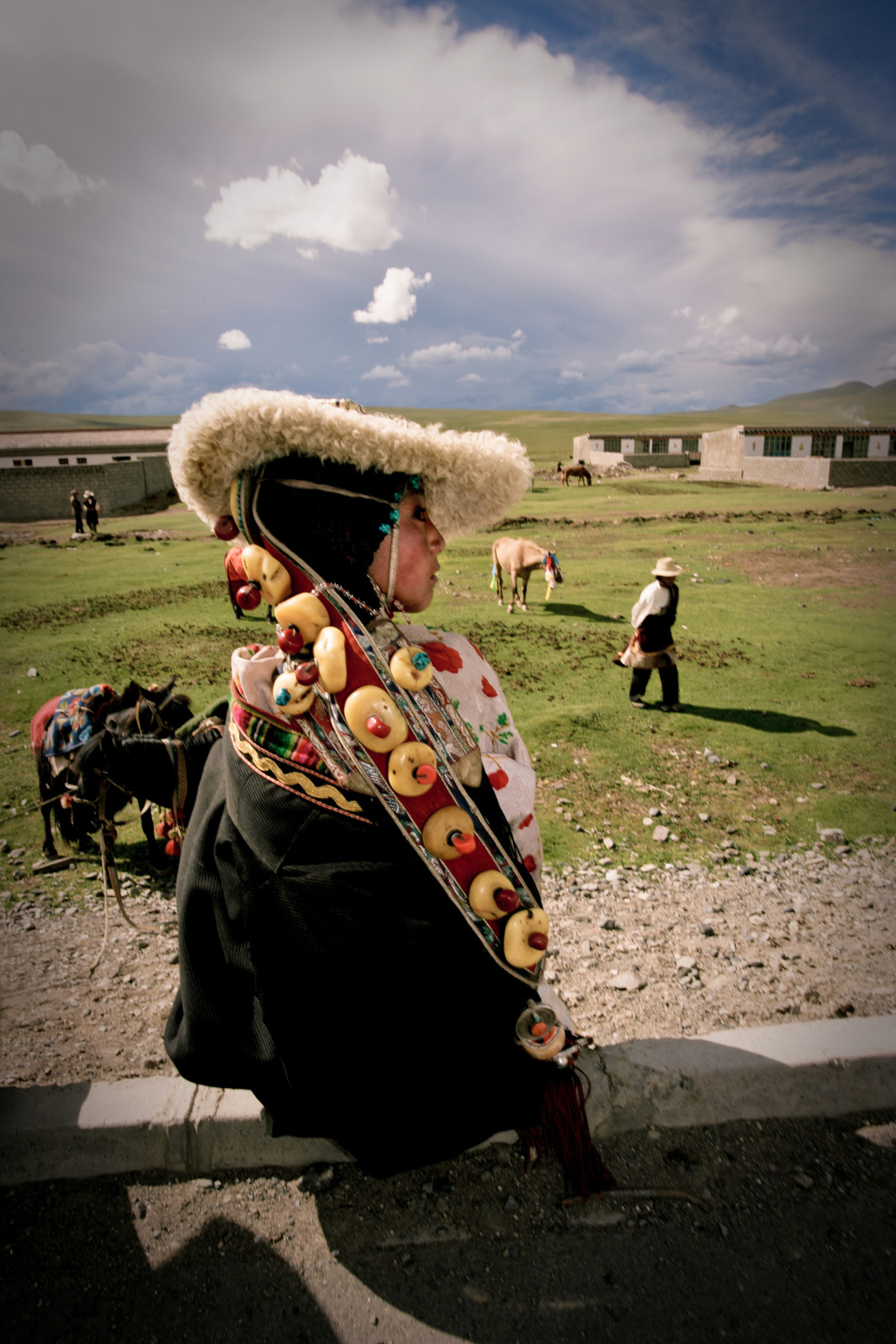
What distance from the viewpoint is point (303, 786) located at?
68.0 inches

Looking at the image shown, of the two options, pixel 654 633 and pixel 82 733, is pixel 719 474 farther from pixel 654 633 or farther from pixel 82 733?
pixel 82 733

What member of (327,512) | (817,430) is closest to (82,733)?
(327,512)

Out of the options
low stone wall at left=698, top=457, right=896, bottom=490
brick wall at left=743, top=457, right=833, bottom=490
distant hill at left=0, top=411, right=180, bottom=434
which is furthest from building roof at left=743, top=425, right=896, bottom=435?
distant hill at left=0, top=411, right=180, bottom=434

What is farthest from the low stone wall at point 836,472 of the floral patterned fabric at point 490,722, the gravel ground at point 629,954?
the floral patterned fabric at point 490,722

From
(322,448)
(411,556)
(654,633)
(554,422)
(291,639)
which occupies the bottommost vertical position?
(654,633)

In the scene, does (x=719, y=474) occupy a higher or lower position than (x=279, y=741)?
higher

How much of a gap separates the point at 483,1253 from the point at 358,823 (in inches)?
65.9

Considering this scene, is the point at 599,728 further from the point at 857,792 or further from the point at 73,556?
the point at 73,556

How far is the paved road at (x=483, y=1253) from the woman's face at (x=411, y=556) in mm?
2209

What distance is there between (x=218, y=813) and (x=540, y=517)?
2339cm

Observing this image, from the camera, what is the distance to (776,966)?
358 centimetres

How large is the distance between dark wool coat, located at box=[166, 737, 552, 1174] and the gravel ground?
1297 millimetres

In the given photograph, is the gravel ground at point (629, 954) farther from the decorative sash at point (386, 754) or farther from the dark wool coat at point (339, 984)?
the decorative sash at point (386, 754)

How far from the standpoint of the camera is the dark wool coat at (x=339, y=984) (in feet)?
5.75
